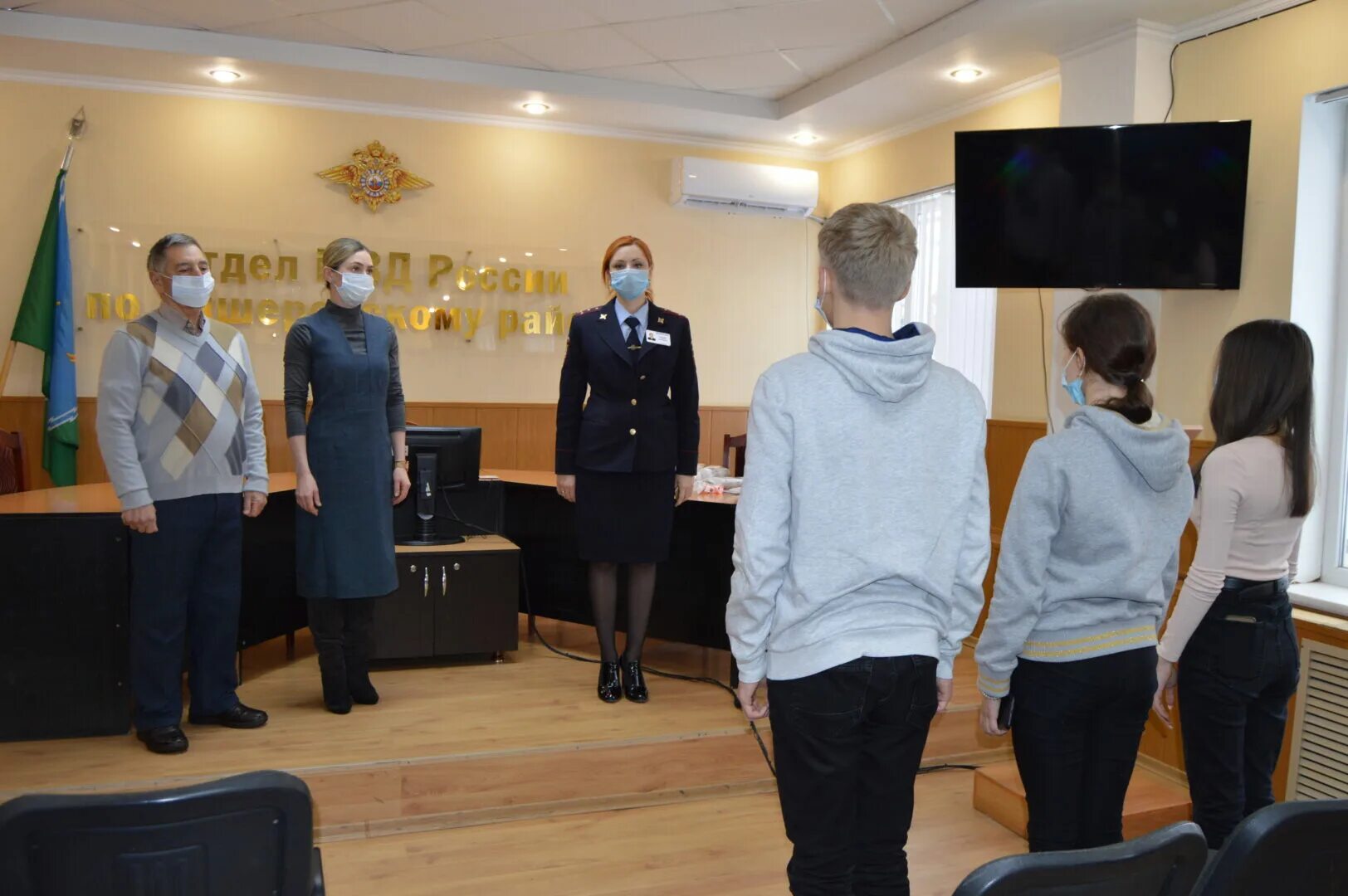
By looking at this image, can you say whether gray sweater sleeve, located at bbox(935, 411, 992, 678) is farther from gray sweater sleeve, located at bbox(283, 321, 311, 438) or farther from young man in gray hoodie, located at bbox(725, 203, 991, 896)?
gray sweater sleeve, located at bbox(283, 321, 311, 438)

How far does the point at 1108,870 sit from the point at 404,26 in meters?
4.68

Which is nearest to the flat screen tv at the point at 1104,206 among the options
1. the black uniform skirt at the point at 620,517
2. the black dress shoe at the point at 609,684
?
the black uniform skirt at the point at 620,517

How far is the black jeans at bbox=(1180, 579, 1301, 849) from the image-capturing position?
213 centimetres

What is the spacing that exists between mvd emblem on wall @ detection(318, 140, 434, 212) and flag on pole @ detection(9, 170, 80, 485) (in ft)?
4.42

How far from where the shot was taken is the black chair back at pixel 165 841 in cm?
112

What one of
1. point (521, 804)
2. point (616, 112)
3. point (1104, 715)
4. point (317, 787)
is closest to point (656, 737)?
point (521, 804)

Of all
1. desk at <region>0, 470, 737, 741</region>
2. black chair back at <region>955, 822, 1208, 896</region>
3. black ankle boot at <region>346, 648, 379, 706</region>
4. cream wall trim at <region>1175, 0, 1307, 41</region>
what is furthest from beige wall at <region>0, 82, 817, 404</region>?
black chair back at <region>955, 822, 1208, 896</region>

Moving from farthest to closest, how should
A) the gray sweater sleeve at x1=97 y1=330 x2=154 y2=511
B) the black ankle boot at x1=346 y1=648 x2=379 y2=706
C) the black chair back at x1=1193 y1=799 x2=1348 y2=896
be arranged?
the black ankle boot at x1=346 y1=648 x2=379 y2=706 → the gray sweater sleeve at x1=97 y1=330 x2=154 y2=511 → the black chair back at x1=1193 y1=799 x2=1348 y2=896

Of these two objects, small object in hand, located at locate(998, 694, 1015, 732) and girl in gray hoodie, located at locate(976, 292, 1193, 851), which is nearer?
girl in gray hoodie, located at locate(976, 292, 1193, 851)

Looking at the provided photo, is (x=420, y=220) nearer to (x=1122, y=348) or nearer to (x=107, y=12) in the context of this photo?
(x=107, y=12)

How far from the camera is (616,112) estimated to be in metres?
5.86

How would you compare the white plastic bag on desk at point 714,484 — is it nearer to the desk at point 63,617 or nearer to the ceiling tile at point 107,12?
the desk at point 63,617

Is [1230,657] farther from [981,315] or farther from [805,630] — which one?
[981,315]

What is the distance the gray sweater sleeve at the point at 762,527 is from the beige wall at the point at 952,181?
3646mm
